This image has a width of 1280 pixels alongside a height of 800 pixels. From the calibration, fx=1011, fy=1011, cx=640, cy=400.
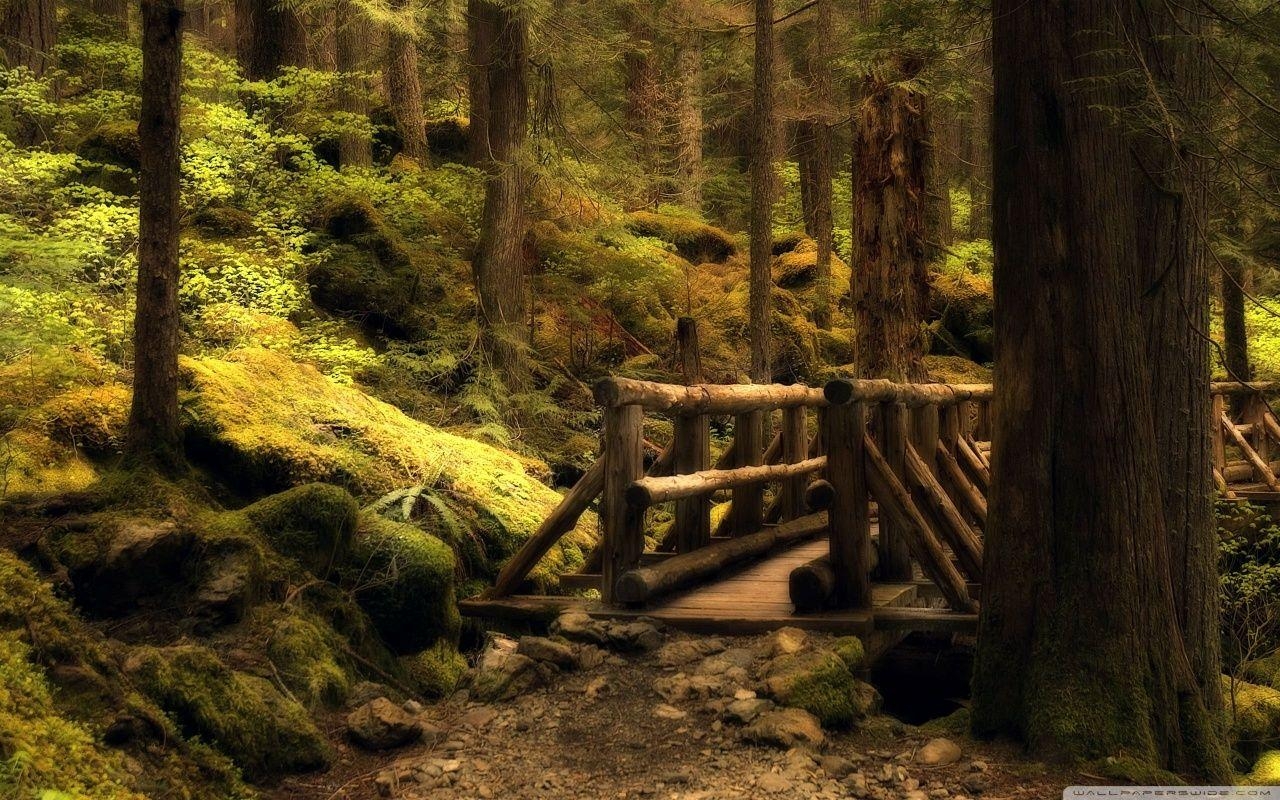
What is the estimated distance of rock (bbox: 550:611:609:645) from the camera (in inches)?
239

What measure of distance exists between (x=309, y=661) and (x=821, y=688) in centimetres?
279

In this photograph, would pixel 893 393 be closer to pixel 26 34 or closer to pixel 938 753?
pixel 938 753

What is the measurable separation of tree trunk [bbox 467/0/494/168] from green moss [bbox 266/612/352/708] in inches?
339

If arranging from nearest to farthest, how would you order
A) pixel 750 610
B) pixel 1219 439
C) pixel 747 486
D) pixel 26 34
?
1. pixel 750 610
2. pixel 747 486
3. pixel 26 34
4. pixel 1219 439

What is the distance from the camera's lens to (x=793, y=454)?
374 inches

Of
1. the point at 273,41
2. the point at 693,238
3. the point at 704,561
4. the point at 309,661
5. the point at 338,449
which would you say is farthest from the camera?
the point at 693,238

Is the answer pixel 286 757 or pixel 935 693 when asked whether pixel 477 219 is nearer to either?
pixel 935 693

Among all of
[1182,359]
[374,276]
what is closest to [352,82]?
[374,276]

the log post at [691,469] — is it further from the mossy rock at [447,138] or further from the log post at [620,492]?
the mossy rock at [447,138]

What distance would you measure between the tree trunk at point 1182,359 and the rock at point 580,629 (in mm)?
3685

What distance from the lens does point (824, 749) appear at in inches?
195

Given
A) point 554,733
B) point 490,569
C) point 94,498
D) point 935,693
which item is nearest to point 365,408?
point 490,569

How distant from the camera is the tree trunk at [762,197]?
14.2 m

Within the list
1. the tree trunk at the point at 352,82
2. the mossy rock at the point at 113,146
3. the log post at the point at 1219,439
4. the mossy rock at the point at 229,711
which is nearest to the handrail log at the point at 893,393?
the mossy rock at the point at 229,711
